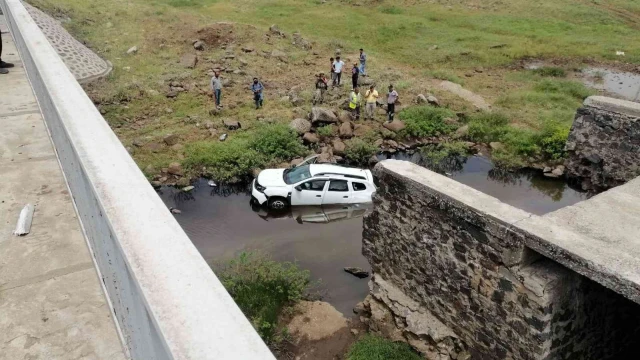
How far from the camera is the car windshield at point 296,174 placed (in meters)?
11.7

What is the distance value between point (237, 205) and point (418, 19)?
20466mm

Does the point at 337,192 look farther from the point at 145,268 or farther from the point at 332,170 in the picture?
the point at 145,268

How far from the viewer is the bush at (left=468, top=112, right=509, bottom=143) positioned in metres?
15.0

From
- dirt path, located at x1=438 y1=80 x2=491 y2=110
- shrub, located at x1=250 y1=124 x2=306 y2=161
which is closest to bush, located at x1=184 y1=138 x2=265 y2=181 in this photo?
shrub, located at x1=250 y1=124 x2=306 y2=161

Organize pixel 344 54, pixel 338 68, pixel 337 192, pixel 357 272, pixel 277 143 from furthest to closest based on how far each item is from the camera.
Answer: pixel 344 54 < pixel 338 68 < pixel 277 143 < pixel 337 192 < pixel 357 272

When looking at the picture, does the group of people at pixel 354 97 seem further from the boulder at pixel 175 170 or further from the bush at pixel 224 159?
the boulder at pixel 175 170

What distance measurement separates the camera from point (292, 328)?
8109 mm

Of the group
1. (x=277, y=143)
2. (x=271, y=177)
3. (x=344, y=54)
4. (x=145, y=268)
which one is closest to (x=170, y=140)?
(x=277, y=143)

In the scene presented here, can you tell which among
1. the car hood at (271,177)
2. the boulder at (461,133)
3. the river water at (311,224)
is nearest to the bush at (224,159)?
the river water at (311,224)

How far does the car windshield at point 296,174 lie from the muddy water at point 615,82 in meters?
14.4

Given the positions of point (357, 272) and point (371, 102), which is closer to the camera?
point (357, 272)

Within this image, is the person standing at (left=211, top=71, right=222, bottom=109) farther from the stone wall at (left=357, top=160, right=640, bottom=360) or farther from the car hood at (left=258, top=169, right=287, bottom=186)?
the stone wall at (left=357, top=160, right=640, bottom=360)

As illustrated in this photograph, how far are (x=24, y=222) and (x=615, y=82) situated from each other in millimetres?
23080

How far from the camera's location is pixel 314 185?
1158 cm
